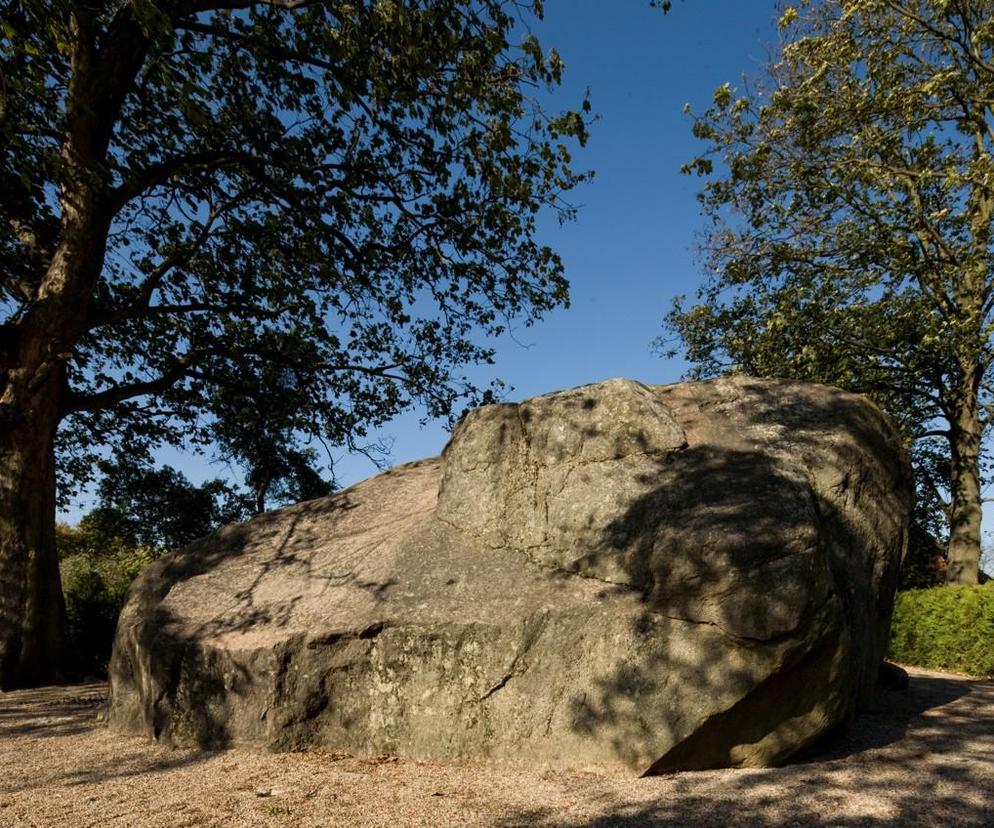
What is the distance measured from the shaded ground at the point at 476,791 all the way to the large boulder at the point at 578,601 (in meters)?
0.27

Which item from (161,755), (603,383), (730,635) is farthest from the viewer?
(603,383)

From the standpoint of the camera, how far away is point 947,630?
12008 millimetres

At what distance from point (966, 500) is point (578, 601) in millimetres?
13720

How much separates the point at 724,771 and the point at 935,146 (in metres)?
14.9

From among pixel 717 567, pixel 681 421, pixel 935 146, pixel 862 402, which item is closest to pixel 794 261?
pixel 935 146

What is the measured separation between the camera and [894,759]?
5.64 m

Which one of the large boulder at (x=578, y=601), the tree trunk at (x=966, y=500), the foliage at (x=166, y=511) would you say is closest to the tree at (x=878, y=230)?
the tree trunk at (x=966, y=500)

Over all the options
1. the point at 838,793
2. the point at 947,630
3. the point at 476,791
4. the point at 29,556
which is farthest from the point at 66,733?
the point at 947,630

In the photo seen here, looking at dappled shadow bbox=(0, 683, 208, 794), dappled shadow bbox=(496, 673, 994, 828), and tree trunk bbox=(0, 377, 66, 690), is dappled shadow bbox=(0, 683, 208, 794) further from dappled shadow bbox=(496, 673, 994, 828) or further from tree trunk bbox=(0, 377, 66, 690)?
dappled shadow bbox=(496, 673, 994, 828)

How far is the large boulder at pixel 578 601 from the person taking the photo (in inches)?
208

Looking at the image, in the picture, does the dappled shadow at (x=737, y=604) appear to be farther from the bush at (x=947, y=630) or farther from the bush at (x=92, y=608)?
the bush at (x=92, y=608)

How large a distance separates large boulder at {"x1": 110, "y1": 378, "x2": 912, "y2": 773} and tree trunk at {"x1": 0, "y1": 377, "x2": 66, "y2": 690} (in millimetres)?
4462

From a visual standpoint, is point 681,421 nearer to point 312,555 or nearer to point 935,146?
point 312,555

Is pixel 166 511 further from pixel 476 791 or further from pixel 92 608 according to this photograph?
pixel 476 791
